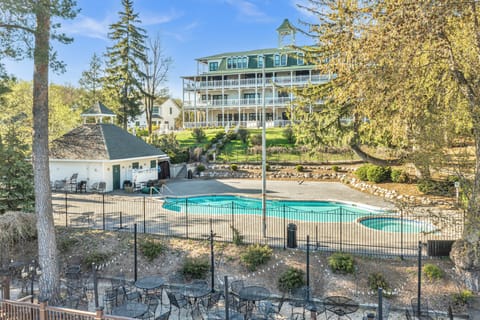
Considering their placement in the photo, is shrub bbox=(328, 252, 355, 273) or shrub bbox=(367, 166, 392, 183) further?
shrub bbox=(367, 166, 392, 183)

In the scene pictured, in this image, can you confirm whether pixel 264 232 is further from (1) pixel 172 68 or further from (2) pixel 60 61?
(1) pixel 172 68

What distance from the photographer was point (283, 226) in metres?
16.0

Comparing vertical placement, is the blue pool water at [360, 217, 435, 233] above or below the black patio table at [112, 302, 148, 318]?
above

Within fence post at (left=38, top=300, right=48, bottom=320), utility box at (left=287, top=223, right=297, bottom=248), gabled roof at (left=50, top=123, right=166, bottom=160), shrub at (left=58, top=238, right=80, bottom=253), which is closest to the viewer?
fence post at (left=38, top=300, right=48, bottom=320)

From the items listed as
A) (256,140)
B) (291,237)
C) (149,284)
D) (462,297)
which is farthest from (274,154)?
(149,284)

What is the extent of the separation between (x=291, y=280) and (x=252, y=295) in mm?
2112

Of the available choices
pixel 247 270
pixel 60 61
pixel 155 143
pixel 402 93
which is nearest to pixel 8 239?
pixel 60 61

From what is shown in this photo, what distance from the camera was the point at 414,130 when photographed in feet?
39.2

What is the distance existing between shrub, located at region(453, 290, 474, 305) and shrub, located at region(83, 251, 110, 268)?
465 inches

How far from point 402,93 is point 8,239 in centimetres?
1538

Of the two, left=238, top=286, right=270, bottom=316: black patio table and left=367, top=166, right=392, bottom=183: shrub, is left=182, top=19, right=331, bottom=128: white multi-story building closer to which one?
left=367, top=166, right=392, bottom=183: shrub

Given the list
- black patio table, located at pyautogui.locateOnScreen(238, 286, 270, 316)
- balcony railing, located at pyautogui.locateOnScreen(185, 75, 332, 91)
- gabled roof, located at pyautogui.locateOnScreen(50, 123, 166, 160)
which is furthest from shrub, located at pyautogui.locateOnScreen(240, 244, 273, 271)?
balcony railing, located at pyautogui.locateOnScreen(185, 75, 332, 91)

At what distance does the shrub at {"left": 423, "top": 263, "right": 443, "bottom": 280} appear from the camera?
36.2 ft

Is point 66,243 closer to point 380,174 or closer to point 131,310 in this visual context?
point 131,310
